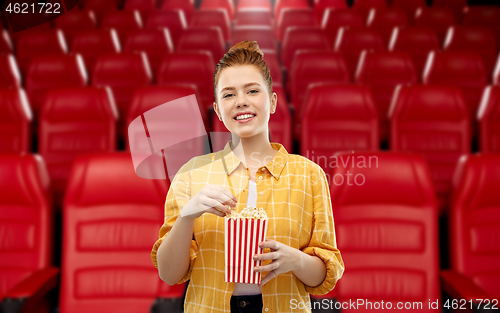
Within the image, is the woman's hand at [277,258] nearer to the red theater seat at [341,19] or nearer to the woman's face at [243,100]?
the woman's face at [243,100]

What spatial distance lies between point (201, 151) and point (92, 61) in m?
2.27

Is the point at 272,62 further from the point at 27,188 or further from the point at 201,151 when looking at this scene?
the point at 201,151

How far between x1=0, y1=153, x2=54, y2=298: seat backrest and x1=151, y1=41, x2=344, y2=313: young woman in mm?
604

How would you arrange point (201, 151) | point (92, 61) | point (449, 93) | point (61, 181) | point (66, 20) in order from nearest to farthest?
point (201, 151), point (61, 181), point (449, 93), point (92, 61), point (66, 20)

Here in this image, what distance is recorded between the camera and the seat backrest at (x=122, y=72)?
6.33 feet

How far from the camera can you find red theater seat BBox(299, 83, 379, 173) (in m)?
1.43

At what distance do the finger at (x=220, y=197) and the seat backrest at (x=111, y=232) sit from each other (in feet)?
1.81

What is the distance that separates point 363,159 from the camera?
2.75 feet

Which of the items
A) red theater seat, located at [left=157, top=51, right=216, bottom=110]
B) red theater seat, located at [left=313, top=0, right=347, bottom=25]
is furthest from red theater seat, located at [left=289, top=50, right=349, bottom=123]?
red theater seat, located at [left=313, top=0, right=347, bottom=25]

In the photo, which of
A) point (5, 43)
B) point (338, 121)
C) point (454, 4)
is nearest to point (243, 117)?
point (338, 121)

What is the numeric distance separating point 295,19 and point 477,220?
2691 millimetres

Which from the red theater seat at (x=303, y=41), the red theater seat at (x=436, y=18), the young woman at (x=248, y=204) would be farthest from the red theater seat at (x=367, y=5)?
the young woman at (x=248, y=204)

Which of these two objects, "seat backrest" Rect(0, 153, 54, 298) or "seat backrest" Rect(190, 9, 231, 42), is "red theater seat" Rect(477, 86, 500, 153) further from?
"seat backrest" Rect(190, 9, 231, 42)

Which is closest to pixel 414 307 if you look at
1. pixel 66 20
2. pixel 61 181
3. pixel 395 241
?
pixel 395 241
